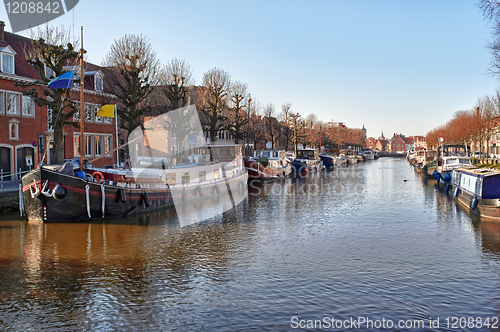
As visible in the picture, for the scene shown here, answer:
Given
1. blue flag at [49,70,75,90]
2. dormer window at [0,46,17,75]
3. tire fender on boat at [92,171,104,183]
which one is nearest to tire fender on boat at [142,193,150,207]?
tire fender on boat at [92,171,104,183]

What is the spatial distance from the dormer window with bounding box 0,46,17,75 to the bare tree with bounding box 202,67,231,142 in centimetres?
2078

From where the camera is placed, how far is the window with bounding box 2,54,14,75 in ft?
107

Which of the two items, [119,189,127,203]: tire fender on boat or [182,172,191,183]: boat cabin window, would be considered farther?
[182,172,191,183]: boat cabin window

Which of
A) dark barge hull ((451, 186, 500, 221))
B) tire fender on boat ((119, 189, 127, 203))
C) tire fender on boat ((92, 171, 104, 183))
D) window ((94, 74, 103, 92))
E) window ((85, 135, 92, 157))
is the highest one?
window ((94, 74, 103, 92))

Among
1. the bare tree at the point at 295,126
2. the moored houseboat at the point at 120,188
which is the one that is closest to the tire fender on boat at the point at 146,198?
the moored houseboat at the point at 120,188

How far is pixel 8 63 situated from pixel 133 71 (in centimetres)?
958

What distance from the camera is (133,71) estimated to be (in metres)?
34.4

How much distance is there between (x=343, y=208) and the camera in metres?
26.6

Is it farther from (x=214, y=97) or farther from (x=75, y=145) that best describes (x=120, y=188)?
(x=214, y=97)

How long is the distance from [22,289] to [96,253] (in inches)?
148

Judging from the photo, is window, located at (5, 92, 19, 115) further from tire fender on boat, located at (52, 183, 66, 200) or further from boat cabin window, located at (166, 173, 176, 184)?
tire fender on boat, located at (52, 183, 66, 200)

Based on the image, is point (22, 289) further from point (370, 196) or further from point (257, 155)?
point (257, 155)

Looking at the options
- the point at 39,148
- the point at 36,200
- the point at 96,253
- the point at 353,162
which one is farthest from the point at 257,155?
the point at 353,162

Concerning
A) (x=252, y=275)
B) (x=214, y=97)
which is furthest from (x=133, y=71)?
(x=252, y=275)
